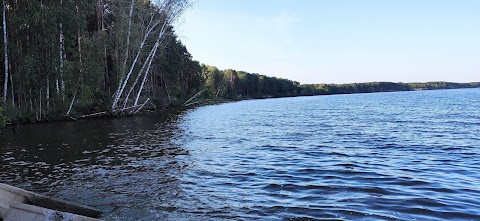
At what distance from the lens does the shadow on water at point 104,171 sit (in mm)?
8930

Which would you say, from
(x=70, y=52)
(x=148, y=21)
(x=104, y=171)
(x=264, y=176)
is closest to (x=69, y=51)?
(x=70, y=52)

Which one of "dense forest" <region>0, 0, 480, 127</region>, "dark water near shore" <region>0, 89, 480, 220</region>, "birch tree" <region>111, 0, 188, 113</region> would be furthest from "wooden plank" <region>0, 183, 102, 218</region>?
"birch tree" <region>111, 0, 188, 113</region>

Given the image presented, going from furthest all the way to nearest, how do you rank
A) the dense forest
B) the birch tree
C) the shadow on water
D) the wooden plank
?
the birch tree
the dense forest
the shadow on water
the wooden plank

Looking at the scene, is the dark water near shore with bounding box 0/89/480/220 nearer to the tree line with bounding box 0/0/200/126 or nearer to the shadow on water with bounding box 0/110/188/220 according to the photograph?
the shadow on water with bounding box 0/110/188/220

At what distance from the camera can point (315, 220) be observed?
24.4 feet

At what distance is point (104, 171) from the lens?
1248 cm

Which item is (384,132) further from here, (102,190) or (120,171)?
(102,190)

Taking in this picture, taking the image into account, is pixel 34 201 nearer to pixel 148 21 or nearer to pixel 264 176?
pixel 264 176

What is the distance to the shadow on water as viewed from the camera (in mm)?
8930

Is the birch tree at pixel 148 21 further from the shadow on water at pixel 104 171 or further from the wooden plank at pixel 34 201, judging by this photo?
the wooden plank at pixel 34 201

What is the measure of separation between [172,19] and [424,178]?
1508 inches

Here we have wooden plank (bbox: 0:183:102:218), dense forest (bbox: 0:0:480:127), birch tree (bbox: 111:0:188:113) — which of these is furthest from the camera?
birch tree (bbox: 111:0:188:113)

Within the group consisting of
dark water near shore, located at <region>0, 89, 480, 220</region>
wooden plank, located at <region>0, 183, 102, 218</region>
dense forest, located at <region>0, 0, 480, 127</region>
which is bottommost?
dark water near shore, located at <region>0, 89, 480, 220</region>

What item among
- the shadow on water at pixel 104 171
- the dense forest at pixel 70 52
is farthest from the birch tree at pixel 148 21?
the shadow on water at pixel 104 171
